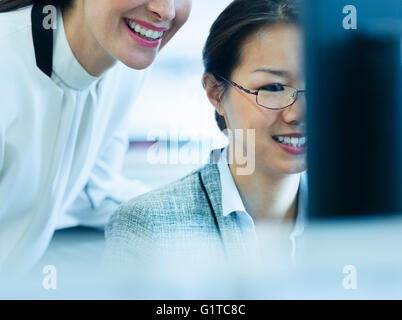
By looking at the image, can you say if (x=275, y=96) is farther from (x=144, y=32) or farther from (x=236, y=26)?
(x=144, y=32)

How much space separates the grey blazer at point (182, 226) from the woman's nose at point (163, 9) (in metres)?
0.24

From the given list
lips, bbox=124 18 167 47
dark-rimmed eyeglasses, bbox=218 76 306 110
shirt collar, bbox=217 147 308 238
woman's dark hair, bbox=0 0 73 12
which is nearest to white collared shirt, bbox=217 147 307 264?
shirt collar, bbox=217 147 308 238

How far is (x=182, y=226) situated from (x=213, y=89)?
0.72 ft

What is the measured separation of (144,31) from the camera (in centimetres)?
86

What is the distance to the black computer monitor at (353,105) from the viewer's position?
875 millimetres

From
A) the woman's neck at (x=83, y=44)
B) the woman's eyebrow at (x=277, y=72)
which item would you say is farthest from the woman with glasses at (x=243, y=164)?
the woman's neck at (x=83, y=44)

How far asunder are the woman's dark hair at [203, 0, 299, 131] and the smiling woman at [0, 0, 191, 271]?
60 mm

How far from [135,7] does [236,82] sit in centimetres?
19

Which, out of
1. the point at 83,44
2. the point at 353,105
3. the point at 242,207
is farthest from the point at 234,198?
the point at 83,44

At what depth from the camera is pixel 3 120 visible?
0.89 m

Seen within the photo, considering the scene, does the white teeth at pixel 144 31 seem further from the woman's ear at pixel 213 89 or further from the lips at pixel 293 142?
the lips at pixel 293 142

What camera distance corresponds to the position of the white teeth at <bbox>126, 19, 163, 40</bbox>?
2.81ft

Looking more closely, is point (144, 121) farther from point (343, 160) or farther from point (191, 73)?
point (343, 160)
